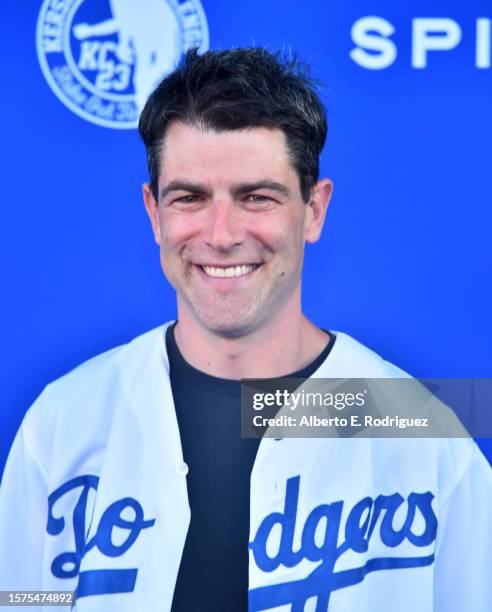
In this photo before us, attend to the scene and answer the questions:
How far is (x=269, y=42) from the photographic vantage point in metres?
2.04

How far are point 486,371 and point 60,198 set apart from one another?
105cm

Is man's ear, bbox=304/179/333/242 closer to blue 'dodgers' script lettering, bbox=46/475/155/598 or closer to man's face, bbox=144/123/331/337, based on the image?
man's face, bbox=144/123/331/337

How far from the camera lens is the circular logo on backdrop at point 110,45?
2053mm

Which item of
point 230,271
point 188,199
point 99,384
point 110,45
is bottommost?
point 99,384

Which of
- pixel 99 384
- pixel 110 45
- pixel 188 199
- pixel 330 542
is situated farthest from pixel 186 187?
pixel 330 542

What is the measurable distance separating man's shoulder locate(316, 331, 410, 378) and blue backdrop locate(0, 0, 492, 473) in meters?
0.18

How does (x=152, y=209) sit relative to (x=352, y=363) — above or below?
above

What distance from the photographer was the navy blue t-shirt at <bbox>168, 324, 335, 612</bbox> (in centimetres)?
162

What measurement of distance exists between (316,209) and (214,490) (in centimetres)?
58

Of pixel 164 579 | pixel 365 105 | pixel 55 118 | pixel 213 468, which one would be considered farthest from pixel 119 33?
pixel 164 579

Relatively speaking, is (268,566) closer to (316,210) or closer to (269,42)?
(316,210)

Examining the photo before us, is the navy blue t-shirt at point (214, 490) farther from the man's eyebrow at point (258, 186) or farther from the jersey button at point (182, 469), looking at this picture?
the man's eyebrow at point (258, 186)

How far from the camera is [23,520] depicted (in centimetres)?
185

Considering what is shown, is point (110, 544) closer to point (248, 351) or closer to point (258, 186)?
point (248, 351)
